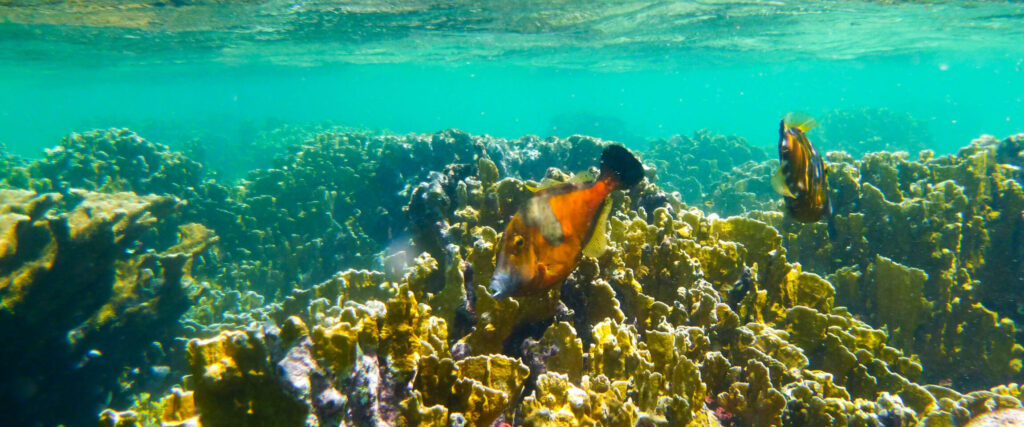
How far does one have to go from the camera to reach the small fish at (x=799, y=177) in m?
2.46

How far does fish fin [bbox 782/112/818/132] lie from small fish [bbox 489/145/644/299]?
4.13 ft

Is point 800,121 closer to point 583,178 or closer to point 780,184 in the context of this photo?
point 780,184

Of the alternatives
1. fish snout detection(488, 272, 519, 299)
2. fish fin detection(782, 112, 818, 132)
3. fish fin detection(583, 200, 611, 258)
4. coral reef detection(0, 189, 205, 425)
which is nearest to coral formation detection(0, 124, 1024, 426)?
coral reef detection(0, 189, 205, 425)

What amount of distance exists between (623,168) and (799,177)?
42.3 inches

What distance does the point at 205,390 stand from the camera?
167 centimetres

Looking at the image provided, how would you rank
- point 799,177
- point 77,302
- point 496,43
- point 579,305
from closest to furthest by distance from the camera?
1. point 799,177
2. point 579,305
3. point 77,302
4. point 496,43

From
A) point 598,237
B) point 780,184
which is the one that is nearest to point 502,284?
point 598,237

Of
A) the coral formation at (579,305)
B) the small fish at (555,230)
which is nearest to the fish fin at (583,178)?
the small fish at (555,230)

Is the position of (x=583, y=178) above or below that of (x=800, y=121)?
below

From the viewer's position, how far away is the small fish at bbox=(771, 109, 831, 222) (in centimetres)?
246

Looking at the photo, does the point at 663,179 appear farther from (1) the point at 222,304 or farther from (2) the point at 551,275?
(2) the point at 551,275

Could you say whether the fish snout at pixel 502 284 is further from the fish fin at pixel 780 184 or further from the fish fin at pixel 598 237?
the fish fin at pixel 780 184

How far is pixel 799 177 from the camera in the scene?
2.52 metres

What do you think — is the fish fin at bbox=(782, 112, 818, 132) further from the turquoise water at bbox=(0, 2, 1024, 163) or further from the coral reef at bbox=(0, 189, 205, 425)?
the turquoise water at bbox=(0, 2, 1024, 163)
